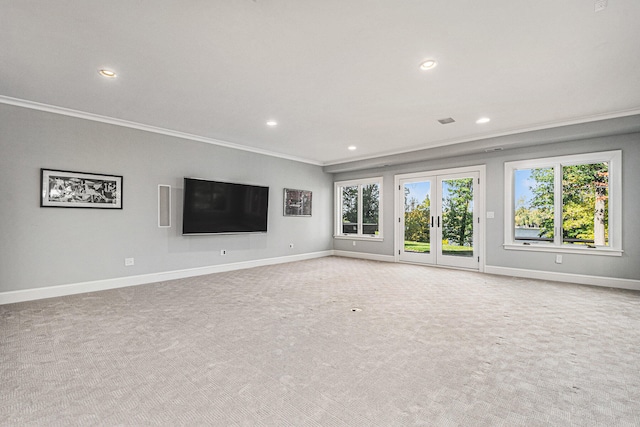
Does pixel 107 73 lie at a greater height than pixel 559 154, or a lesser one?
greater

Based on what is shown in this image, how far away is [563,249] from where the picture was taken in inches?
204

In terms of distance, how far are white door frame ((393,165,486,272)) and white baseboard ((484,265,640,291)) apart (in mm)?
344

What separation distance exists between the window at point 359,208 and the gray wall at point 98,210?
2.80m

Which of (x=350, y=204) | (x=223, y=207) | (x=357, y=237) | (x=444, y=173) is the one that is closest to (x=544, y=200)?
(x=444, y=173)

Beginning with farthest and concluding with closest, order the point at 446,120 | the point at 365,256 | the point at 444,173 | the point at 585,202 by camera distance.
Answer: the point at 365,256
the point at 444,173
the point at 585,202
the point at 446,120

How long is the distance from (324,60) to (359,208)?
5640 millimetres

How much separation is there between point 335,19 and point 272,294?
3.41m

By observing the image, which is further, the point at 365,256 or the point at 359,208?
the point at 359,208

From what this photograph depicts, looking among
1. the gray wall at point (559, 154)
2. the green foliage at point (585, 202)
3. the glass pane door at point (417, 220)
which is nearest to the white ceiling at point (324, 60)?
the gray wall at point (559, 154)

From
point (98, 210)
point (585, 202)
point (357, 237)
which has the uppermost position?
point (585, 202)

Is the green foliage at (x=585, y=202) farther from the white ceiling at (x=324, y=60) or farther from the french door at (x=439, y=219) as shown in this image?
the french door at (x=439, y=219)

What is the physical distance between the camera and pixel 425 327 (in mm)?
3047

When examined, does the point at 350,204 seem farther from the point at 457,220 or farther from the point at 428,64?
the point at 428,64

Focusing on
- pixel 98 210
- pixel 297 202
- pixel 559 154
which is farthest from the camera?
pixel 297 202
